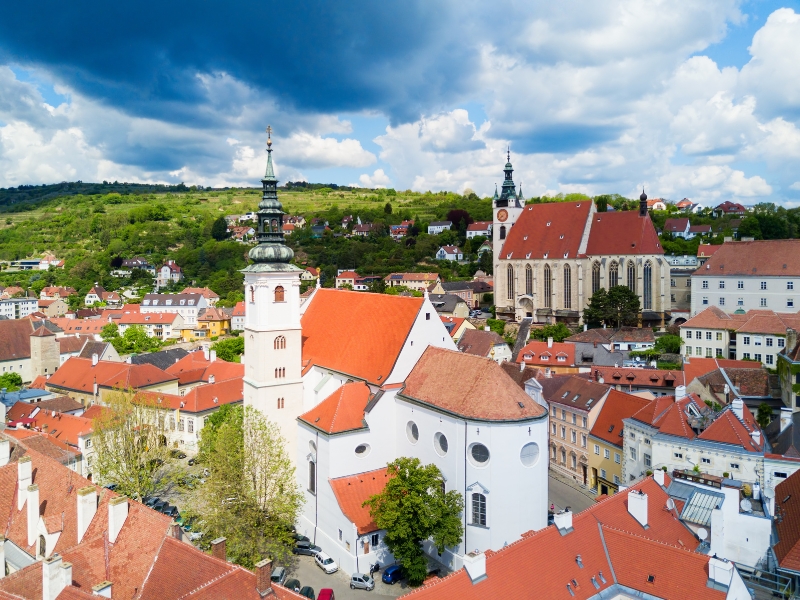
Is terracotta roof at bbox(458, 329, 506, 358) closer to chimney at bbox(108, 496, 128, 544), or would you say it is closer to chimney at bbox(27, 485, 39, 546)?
chimney at bbox(27, 485, 39, 546)

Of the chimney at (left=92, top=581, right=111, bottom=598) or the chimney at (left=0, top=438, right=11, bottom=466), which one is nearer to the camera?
the chimney at (left=92, top=581, right=111, bottom=598)

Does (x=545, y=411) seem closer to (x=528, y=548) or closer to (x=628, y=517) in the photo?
(x=628, y=517)

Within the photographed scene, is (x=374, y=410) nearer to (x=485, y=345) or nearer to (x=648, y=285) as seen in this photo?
(x=485, y=345)

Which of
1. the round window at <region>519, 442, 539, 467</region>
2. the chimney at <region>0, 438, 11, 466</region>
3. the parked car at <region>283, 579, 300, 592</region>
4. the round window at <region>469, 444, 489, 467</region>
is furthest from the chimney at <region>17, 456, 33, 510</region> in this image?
the round window at <region>519, 442, 539, 467</region>

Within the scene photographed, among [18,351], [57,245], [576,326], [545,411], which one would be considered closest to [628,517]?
[545,411]

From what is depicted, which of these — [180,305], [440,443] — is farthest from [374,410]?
[180,305]

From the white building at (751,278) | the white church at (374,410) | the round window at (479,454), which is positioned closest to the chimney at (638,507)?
the white church at (374,410)
